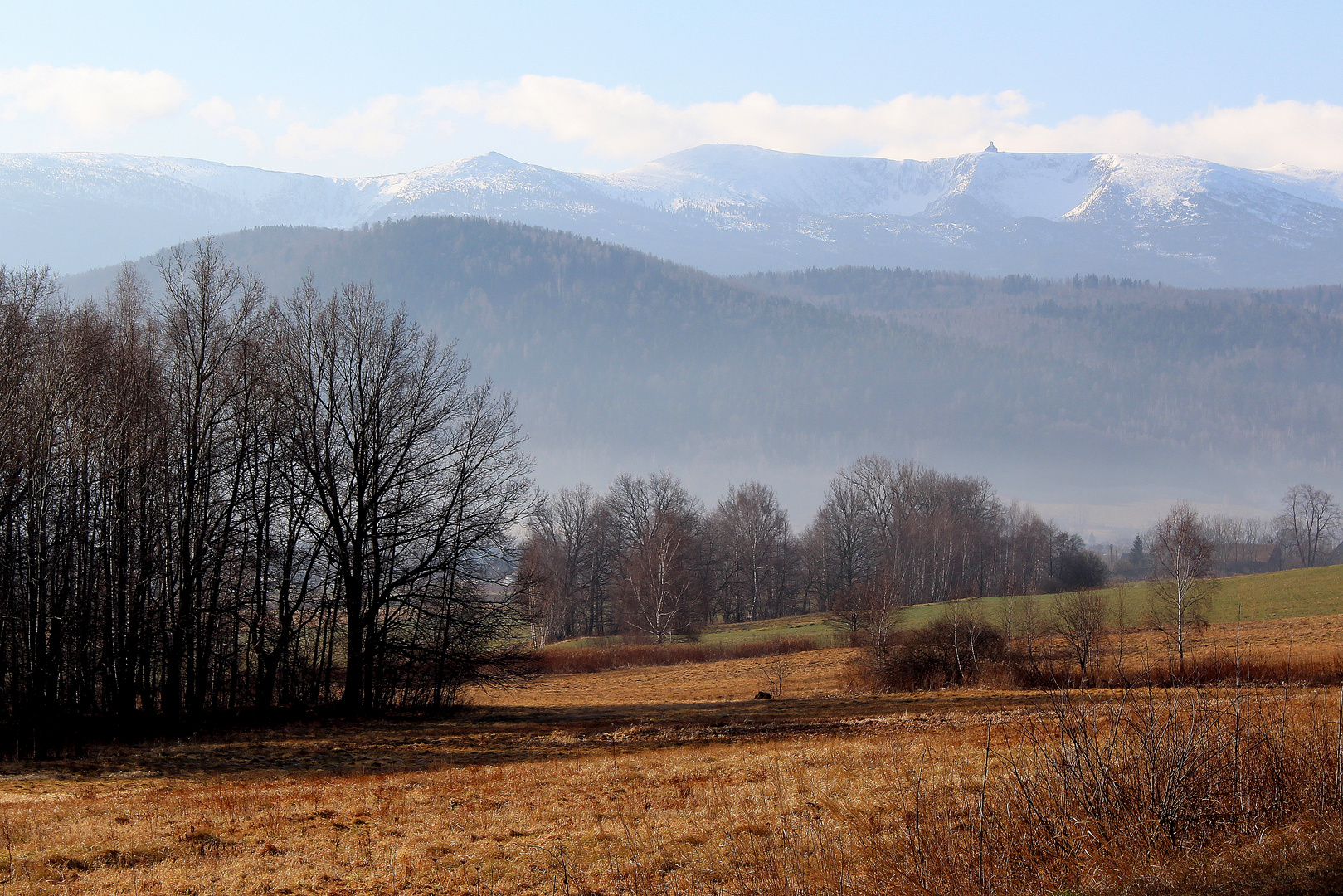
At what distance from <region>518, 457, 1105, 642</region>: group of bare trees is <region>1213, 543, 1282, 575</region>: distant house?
35.9 m

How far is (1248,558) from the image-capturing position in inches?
5886

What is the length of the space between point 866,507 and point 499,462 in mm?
86665

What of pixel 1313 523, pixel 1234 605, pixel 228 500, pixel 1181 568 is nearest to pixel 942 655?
pixel 1181 568

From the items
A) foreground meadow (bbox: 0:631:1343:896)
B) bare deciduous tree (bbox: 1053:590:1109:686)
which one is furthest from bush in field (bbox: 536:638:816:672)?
foreground meadow (bbox: 0:631:1343:896)

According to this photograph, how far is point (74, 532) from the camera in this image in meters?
22.1

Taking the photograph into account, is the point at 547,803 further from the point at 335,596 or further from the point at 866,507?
the point at 866,507

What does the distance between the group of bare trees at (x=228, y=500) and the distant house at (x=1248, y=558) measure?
140 m

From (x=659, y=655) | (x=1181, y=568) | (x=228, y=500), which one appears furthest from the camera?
(x=659, y=655)

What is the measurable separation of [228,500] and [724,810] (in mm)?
20271

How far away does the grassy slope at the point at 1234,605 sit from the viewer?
5331 cm

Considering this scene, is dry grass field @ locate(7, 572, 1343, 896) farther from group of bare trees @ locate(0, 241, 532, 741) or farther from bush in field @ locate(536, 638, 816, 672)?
bush in field @ locate(536, 638, 816, 672)

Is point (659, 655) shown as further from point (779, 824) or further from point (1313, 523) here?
point (1313, 523)

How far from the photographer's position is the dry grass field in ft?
27.4

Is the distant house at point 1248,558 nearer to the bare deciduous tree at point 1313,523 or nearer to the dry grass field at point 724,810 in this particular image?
the bare deciduous tree at point 1313,523
